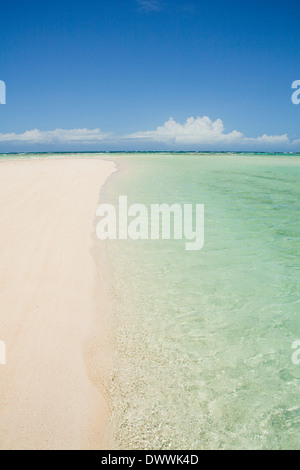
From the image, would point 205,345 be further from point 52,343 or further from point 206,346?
point 52,343

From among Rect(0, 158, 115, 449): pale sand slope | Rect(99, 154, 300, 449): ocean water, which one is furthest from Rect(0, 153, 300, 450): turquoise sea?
Rect(0, 158, 115, 449): pale sand slope

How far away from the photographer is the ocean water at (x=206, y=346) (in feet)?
6.63

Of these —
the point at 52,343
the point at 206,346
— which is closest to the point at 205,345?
the point at 206,346

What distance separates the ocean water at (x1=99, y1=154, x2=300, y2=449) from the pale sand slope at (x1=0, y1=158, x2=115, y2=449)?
0.67ft

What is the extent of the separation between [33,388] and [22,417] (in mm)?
262

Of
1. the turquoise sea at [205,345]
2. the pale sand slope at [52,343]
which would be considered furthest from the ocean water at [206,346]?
the pale sand slope at [52,343]

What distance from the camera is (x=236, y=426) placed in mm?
2053

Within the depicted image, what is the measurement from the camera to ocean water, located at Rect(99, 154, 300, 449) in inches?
79.5

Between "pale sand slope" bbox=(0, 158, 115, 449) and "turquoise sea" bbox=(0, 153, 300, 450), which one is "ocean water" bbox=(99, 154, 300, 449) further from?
"pale sand slope" bbox=(0, 158, 115, 449)

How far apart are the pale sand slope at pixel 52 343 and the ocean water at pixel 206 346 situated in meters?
0.20

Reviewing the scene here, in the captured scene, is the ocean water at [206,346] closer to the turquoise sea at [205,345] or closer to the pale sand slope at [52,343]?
the turquoise sea at [205,345]

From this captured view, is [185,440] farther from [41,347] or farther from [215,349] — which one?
[41,347]

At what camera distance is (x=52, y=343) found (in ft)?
9.17
